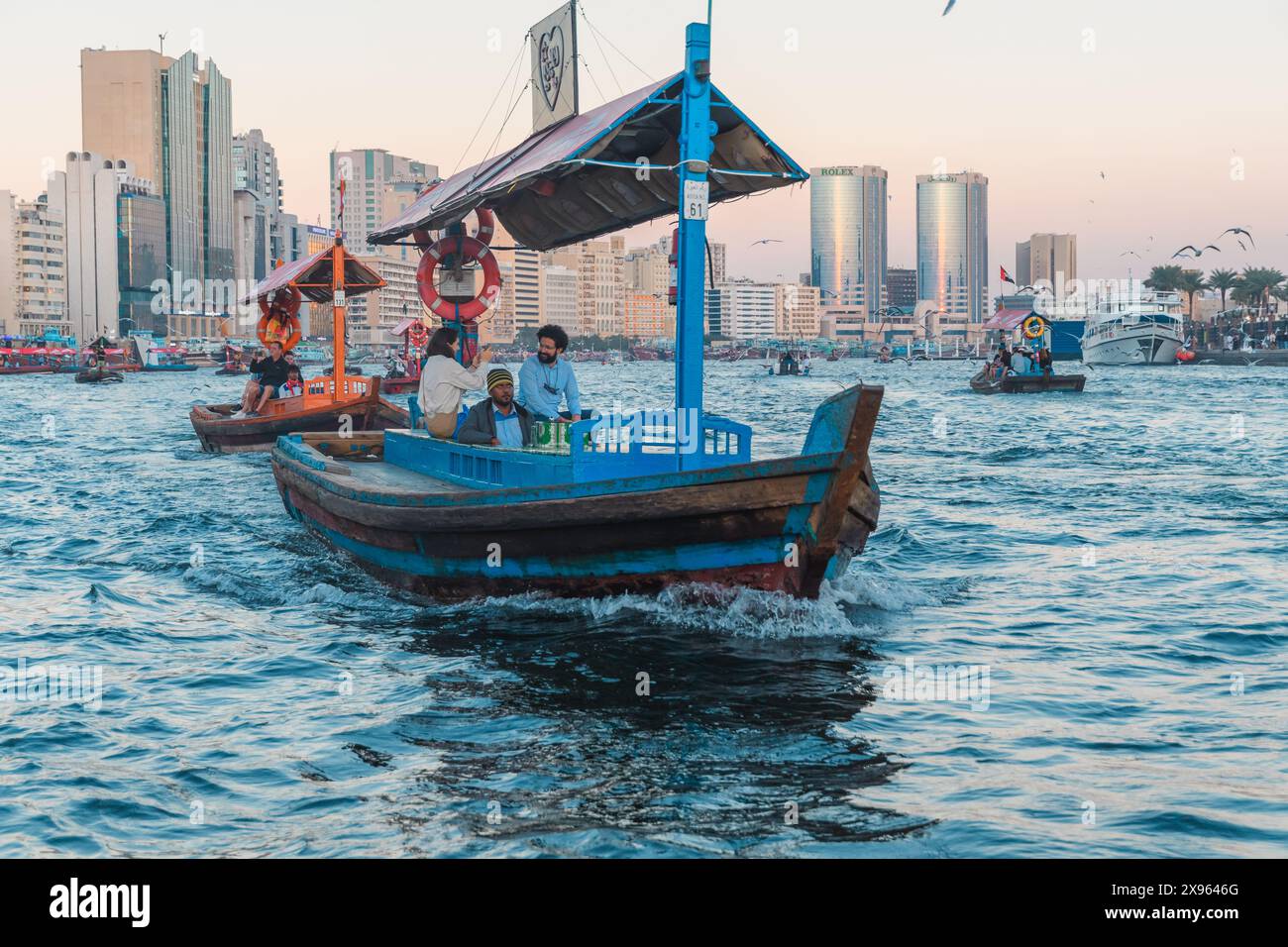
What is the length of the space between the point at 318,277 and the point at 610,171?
15827 mm

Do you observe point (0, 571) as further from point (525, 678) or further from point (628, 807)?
point (628, 807)

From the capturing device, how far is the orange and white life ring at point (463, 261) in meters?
14.9

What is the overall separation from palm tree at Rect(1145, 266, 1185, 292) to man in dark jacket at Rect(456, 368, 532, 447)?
12454 centimetres

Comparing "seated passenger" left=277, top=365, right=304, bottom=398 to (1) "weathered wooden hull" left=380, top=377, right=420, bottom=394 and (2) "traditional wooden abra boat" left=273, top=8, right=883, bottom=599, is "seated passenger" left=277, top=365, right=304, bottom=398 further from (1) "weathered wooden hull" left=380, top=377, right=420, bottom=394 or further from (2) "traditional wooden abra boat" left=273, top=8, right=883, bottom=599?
(1) "weathered wooden hull" left=380, top=377, right=420, bottom=394

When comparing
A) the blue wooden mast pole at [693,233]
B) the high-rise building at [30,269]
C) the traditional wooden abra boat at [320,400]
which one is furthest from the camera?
the high-rise building at [30,269]

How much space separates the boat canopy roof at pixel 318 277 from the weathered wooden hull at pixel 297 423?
8.02 feet

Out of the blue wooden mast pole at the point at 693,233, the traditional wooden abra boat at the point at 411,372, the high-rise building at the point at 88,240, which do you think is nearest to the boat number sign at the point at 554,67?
the blue wooden mast pole at the point at 693,233

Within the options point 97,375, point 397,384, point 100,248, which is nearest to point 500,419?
point 397,384

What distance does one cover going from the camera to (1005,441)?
3097 centimetres

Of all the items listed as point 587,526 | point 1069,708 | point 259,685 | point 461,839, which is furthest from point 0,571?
point 1069,708

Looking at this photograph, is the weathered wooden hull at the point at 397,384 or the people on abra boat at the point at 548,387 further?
the weathered wooden hull at the point at 397,384

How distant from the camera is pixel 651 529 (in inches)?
373

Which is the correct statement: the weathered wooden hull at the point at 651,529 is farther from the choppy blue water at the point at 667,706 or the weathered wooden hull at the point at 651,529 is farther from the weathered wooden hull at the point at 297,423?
the weathered wooden hull at the point at 297,423

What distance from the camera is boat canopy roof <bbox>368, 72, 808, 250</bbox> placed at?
1055 cm
